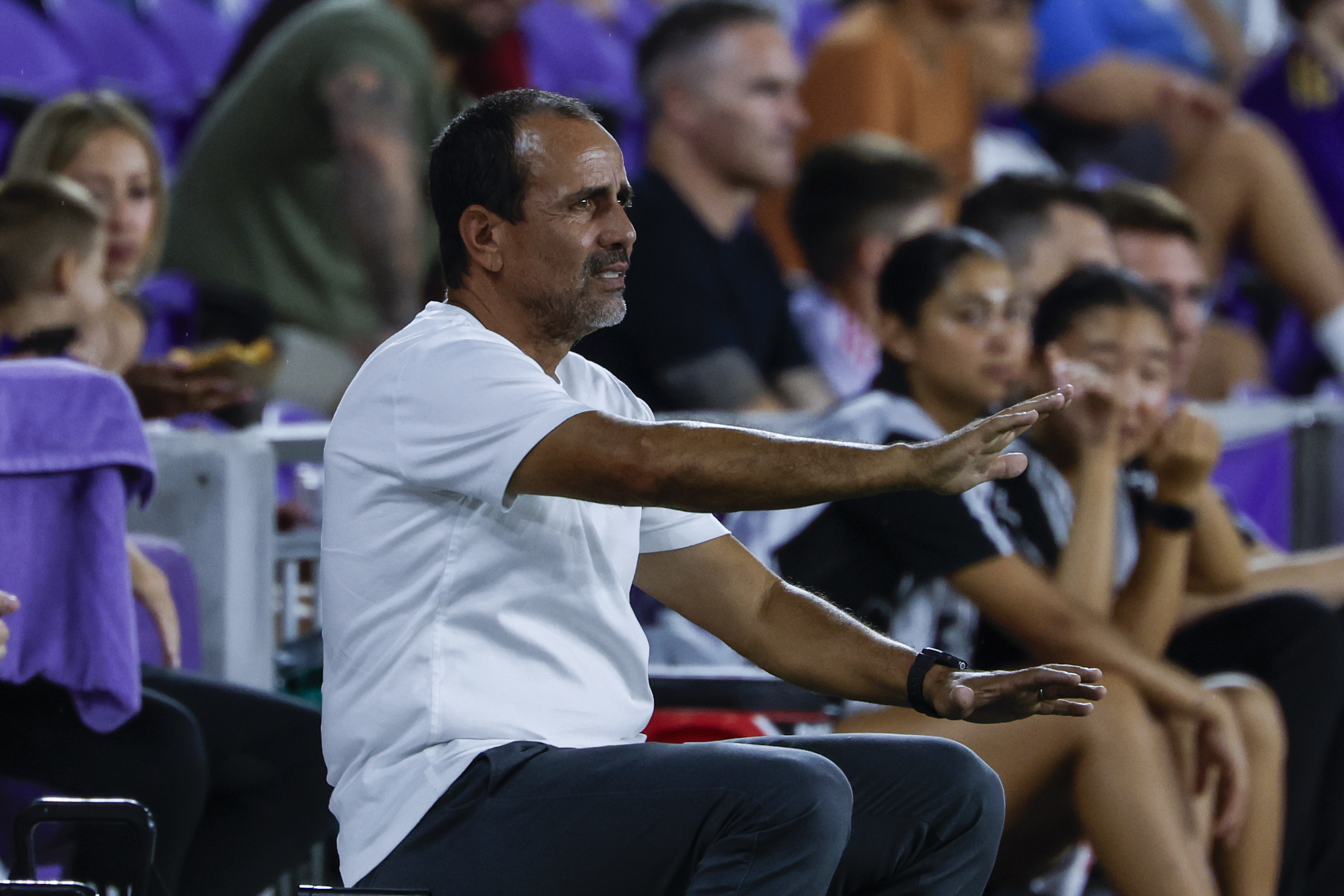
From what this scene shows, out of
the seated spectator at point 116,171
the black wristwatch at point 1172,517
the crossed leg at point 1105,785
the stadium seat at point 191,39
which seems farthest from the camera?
the stadium seat at point 191,39

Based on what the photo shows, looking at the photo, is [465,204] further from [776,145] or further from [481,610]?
[776,145]

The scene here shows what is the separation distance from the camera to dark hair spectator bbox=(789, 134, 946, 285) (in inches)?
155

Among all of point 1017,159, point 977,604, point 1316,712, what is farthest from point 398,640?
point 1017,159

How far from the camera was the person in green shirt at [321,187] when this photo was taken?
12.3ft

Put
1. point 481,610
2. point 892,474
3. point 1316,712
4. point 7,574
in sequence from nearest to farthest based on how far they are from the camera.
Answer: point 892,474, point 481,610, point 7,574, point 1316,712

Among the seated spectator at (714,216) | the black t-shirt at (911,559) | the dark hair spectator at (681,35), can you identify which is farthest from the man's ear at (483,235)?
the dark hair spectator at (681,35)

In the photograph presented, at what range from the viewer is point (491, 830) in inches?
57.7

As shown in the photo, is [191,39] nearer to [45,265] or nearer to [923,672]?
[45,265]

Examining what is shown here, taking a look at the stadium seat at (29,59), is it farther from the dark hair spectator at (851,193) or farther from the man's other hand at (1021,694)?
the man's other hand at (1021,694)

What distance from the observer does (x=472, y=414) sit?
1482 millimetres

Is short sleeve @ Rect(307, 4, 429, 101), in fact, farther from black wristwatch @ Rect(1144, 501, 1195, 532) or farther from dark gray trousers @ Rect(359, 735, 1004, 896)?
dark gray trousers @ Rect(359, 735, 1004, 896)

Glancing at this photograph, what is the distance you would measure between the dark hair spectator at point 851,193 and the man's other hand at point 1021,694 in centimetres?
245

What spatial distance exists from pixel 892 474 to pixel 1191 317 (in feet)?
8.34

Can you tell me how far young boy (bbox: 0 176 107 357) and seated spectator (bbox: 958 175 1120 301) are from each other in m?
1.79
